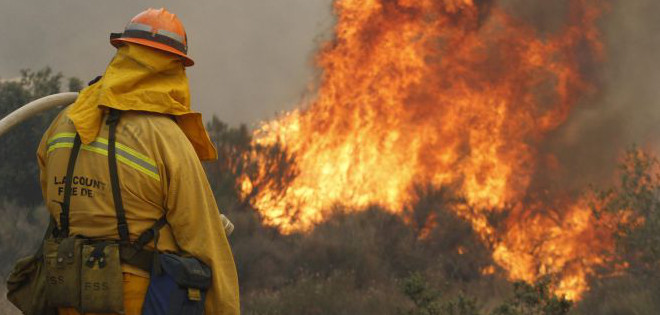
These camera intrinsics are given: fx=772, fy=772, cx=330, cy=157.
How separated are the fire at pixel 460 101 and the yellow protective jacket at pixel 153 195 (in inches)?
520

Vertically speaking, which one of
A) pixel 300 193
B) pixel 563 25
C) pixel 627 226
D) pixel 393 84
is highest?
pixel 563 25

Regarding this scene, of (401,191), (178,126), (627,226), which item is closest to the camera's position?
(178,126)

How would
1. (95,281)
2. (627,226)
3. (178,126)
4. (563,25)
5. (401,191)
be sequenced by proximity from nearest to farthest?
(95,281) < (178,126) < (627,226) < (563,25) < (401,191)

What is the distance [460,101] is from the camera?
55.2ft

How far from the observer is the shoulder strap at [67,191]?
2680 millimetres

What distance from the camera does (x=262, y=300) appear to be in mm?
10266

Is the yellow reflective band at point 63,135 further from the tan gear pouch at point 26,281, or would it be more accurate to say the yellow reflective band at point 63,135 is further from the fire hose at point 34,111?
the tan gear pouch at point 26,281

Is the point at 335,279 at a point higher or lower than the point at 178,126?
higher

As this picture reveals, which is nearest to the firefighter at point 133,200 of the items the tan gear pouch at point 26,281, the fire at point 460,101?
the tan gear pouch at point 26,281

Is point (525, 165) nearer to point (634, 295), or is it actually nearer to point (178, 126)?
point (634, 295)

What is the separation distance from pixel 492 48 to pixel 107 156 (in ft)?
47.9

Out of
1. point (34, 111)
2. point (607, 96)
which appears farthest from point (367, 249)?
point (34, 111)

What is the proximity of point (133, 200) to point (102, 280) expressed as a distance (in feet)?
0.94

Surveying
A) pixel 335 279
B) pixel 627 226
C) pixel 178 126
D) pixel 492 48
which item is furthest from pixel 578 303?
pixel 178 126
